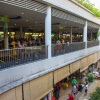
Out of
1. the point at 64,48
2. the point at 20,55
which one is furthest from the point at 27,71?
the point at 64,48

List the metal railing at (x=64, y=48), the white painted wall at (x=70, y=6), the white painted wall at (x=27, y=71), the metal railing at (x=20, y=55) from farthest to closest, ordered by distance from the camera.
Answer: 1. the metal railing at (x=64, y=48)
2. the white painted wall at (x=70, y=6)
3. the metal railing at (x=20, y=55)
4. the white painted wall at (x=27, y=71)

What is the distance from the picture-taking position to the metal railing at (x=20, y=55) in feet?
31.8

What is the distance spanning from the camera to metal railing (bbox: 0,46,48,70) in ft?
31.8

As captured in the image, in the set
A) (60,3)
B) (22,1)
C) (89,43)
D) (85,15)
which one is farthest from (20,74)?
(89,43)

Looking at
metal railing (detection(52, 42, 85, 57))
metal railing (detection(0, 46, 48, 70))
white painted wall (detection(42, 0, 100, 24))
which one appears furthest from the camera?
metal railing (detection(52, 42, 85, 57))

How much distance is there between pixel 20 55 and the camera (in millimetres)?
10992

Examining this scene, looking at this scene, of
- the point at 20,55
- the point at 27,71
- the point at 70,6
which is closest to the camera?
the point at 27,71

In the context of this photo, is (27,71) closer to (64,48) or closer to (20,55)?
(20,55)

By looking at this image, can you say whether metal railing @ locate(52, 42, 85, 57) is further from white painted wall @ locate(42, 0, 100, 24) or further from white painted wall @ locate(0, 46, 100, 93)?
white painted wall @ locate(42, 0, 100, 24)

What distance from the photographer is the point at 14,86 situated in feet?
30.4

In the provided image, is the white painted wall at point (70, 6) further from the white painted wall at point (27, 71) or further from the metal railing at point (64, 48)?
the white painted wall at point (27, 71)

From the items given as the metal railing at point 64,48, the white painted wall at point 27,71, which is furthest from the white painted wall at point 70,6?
the white painted wall at point 27,71

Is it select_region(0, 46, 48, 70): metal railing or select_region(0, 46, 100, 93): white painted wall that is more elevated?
select_region(0, 46, 48, 70): metal railing

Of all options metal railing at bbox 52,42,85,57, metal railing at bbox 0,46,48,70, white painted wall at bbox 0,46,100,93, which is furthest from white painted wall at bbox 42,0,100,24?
white painted wall at bbox 0,46,100,93
